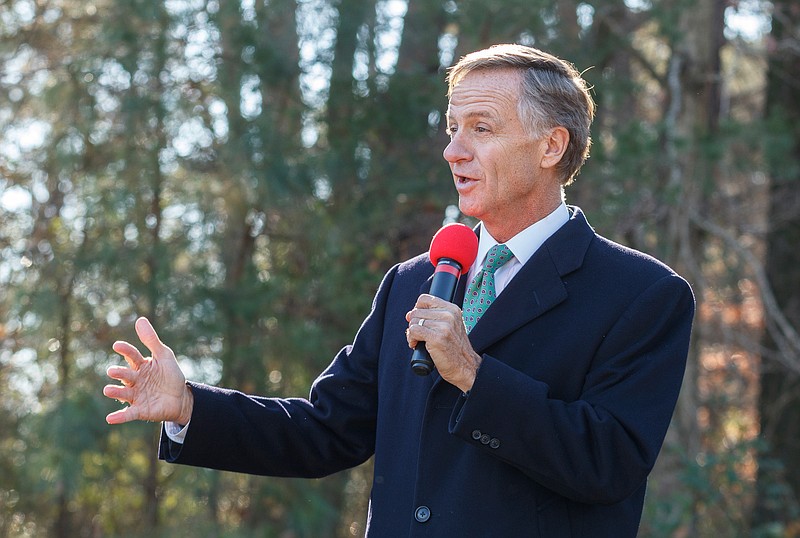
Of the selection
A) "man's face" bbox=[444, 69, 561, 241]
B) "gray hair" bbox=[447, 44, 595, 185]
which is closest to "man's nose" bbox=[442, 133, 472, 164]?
"man's face" bbox=[444, 69, 561, 241]

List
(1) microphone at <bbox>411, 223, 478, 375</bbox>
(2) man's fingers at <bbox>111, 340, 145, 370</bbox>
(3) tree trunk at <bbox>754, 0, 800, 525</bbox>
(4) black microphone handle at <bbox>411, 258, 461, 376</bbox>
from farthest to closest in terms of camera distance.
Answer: (3) tree trunk at <bbox>754, 0, 800, 525</bbox>, (2) man's fingers at <bbox>111, 340, 145, 370</bbox>, (1) microphone at <bbox>411, 223, 478, 375</bbox>, (4) black microphone handle at <bbox>411, 258, 461, 376</bbox>

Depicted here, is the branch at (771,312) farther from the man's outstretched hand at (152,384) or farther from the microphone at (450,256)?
the man's outstretched hand at (152,384)

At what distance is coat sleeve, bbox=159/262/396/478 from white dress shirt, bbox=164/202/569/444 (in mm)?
40

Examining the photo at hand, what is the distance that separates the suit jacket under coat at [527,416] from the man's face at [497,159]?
12 centimetres

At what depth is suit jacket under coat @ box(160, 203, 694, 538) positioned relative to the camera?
2.17 m

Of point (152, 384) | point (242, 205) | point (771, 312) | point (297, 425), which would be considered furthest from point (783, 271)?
point (152, 384)

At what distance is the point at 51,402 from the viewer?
6.28 m

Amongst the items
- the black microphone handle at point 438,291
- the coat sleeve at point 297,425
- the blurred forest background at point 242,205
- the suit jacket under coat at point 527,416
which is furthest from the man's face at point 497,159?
the blurred forest background at point 242,205

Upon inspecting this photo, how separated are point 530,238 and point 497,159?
0.21m

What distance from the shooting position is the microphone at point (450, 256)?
229 cm

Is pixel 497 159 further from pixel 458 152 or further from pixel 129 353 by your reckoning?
pixel 129 353

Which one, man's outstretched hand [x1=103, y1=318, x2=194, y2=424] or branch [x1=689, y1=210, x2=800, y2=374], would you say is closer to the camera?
man's outstretched hand [x1=103, y1=318, x2=194, y2=424]

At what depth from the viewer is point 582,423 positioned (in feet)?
7.13

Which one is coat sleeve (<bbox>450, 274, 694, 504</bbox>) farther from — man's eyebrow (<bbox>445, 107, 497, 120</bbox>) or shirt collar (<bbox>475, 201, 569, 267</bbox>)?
man's eyebrow (<bbox>445, 107, 497, 120</bbox>)
